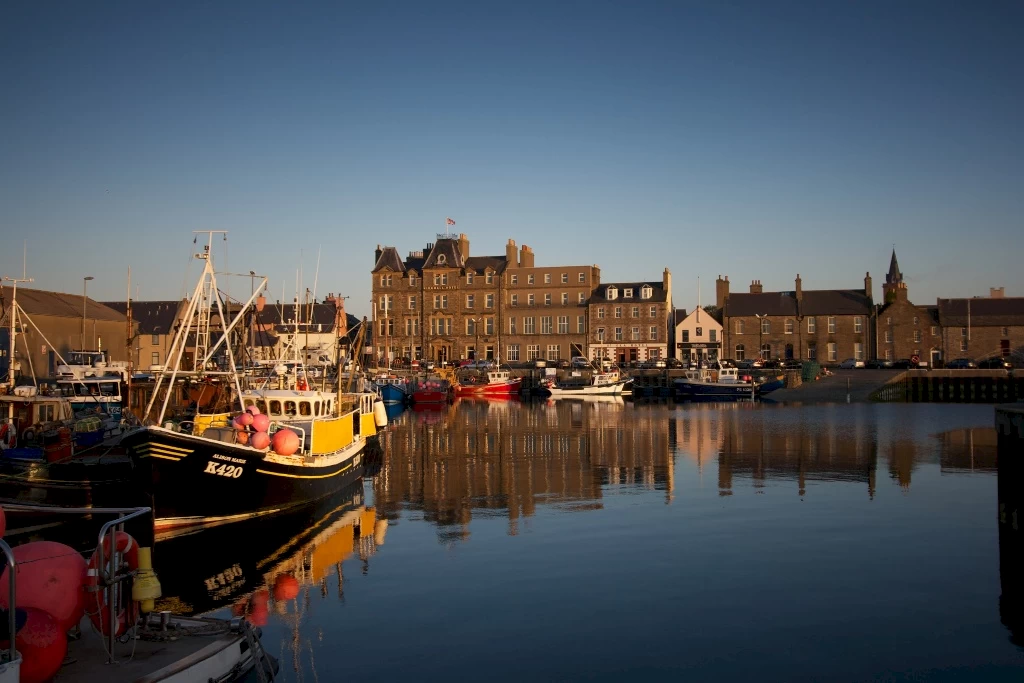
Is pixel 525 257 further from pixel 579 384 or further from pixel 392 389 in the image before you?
pixel 392 389

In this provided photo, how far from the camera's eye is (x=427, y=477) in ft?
107

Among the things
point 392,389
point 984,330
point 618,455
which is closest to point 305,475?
point 618,455

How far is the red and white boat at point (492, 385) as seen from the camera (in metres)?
83.8

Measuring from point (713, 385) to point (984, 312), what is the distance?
32210 millimetres

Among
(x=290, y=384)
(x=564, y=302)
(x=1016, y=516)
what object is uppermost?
(x=564, y=302)

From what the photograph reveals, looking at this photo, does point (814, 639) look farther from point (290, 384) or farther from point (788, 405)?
point (788, 405)

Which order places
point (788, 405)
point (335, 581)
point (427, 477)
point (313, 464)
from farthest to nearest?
point (788, 405) < point (427, 477) < point (313, 464) < point (335, 581)

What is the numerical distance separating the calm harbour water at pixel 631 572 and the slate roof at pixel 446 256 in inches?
2531

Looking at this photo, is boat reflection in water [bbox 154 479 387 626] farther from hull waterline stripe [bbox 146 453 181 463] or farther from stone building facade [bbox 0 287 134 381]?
stone building facade [bbox 0 287 134 381]

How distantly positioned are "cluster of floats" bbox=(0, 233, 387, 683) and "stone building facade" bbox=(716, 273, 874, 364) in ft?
214

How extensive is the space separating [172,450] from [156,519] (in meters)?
1.81

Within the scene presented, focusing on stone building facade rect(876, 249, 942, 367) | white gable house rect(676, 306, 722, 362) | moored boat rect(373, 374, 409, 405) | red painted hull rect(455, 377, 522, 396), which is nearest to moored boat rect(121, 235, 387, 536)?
moored boat rect(373, 374, 409, 405)

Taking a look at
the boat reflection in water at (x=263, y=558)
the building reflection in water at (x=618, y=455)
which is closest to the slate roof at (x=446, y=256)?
the building reflection in water at (x=618, y=455)

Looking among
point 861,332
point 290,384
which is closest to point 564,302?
point 861,332
